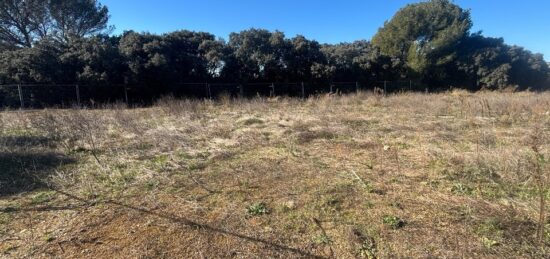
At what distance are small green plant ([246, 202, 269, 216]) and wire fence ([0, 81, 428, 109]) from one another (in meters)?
10.4

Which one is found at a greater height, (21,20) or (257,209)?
(21,20)

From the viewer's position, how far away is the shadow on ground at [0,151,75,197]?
3998 mm

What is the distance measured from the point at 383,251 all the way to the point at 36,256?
267 cm

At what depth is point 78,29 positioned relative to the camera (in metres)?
24.0

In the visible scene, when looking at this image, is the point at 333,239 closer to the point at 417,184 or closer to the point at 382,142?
the point at 417,184

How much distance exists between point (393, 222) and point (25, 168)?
498 centimetres

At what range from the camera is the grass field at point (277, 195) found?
2.55m

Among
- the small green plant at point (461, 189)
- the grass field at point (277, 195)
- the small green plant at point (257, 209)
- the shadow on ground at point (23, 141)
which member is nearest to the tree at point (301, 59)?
the grass field at point (277, 195)

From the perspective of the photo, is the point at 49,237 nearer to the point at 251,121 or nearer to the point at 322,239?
the point at 322,239

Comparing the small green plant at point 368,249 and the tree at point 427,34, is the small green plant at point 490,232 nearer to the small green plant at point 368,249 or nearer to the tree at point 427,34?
the small green plant at point 368,249

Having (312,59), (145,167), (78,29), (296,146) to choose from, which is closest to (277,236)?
(145,167)

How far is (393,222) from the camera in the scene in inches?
111

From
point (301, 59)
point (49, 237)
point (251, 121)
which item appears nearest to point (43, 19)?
point (301, 59)

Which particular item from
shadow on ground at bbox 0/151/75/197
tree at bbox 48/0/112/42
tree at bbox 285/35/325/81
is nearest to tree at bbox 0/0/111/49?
tree at bbox 48/0/112/42
